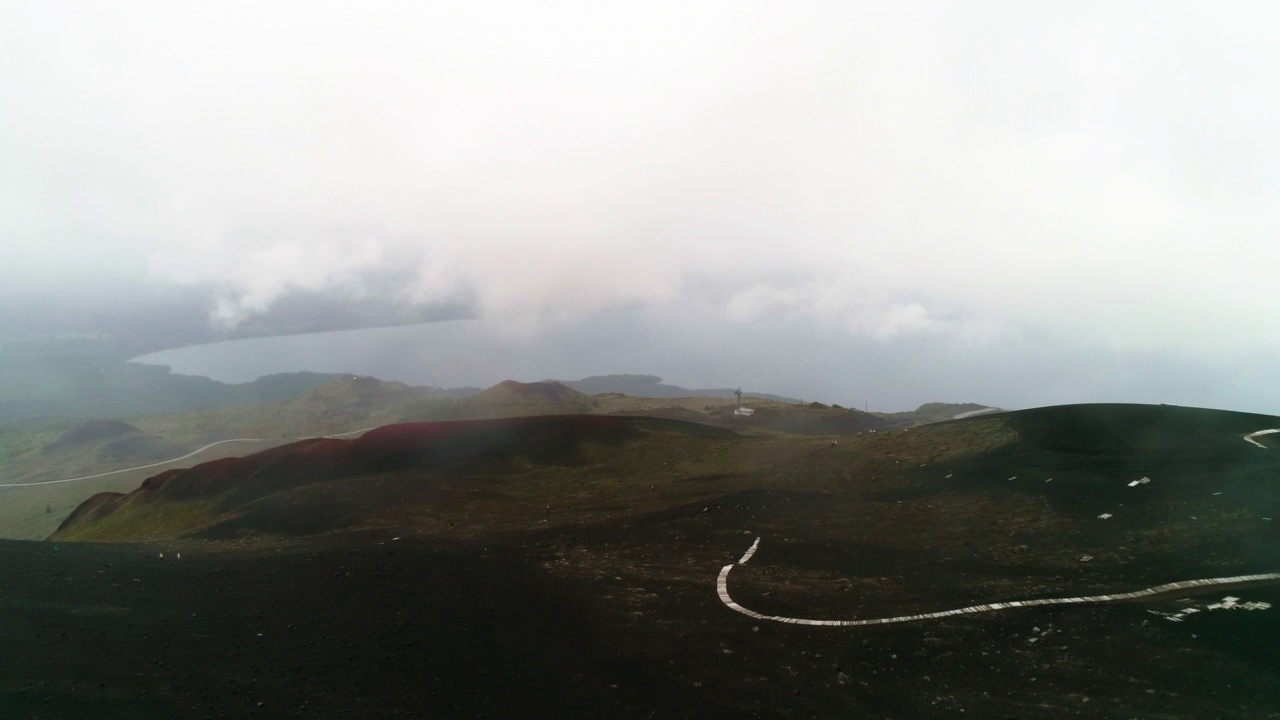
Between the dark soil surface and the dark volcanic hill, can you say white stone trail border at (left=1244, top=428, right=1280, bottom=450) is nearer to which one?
the dark soil surface

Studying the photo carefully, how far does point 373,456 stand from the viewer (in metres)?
43.9

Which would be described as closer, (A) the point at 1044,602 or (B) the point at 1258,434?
(A) the point at 1044,602

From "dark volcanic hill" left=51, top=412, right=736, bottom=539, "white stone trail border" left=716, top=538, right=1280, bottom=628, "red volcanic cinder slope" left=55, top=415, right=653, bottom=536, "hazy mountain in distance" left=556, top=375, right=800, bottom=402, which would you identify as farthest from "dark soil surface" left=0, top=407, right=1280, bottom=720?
"hazy mountain in distance" left=556, top=375, right=800, bottom=402

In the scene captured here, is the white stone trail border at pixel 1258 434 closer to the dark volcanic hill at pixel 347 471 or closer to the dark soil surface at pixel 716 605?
the dark soil surface at pixel 716 605

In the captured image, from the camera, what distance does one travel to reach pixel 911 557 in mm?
18766

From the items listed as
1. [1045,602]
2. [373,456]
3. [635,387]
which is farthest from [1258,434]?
[635,387]

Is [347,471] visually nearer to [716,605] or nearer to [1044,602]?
[716,605]

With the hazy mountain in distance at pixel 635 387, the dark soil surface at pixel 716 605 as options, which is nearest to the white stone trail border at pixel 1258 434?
the dark soil surface at pixel 716 605

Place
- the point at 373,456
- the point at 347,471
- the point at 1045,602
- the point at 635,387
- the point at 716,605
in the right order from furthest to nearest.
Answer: the point at 635,387, the point at 373,456, the point at 347,471, the point at 716,605, the point at 1045,602

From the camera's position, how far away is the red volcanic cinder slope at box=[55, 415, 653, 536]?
41156 mm

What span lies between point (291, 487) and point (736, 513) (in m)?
28.2

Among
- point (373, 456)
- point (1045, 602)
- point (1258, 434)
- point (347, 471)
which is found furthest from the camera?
point (373, 456)

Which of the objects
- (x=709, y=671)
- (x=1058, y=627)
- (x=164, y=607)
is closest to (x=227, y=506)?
(x=164, y=607)

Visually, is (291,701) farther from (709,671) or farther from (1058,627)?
(1058,627)
